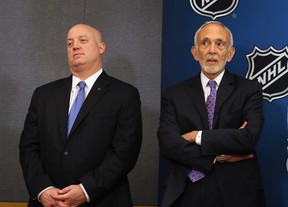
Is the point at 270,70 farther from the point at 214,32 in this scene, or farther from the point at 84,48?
the point at 84,48

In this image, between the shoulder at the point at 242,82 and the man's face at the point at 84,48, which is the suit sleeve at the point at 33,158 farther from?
the shoulder at the point at 242,82

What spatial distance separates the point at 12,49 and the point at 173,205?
193 cm

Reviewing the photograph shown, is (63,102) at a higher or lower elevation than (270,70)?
lower

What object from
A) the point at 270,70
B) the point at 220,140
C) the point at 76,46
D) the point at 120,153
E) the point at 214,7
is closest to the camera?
the point at 220,140

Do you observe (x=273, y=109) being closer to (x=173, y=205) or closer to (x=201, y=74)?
(x=201, y=74)

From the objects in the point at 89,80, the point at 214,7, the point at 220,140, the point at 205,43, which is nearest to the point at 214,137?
the point at 220,140

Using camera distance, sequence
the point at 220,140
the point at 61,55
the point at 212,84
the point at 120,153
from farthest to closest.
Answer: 1. the point at 61,55
2. the point at 212,84
3. the point at 120,153
4. the point at 220,140

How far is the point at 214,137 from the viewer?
212cm

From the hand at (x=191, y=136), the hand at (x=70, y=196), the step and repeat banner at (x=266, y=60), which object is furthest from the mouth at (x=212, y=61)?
the hand at (x=70, y=196)

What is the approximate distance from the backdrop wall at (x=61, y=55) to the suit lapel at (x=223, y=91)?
1052 millimetres

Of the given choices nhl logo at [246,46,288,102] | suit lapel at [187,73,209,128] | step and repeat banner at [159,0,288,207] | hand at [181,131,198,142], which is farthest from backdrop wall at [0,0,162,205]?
hand at [181,131,198,142]

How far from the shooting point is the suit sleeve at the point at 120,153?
7.16 ft

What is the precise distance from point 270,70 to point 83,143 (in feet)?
4.30

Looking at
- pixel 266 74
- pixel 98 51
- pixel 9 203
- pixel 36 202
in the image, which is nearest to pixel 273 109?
pixel 266 74
